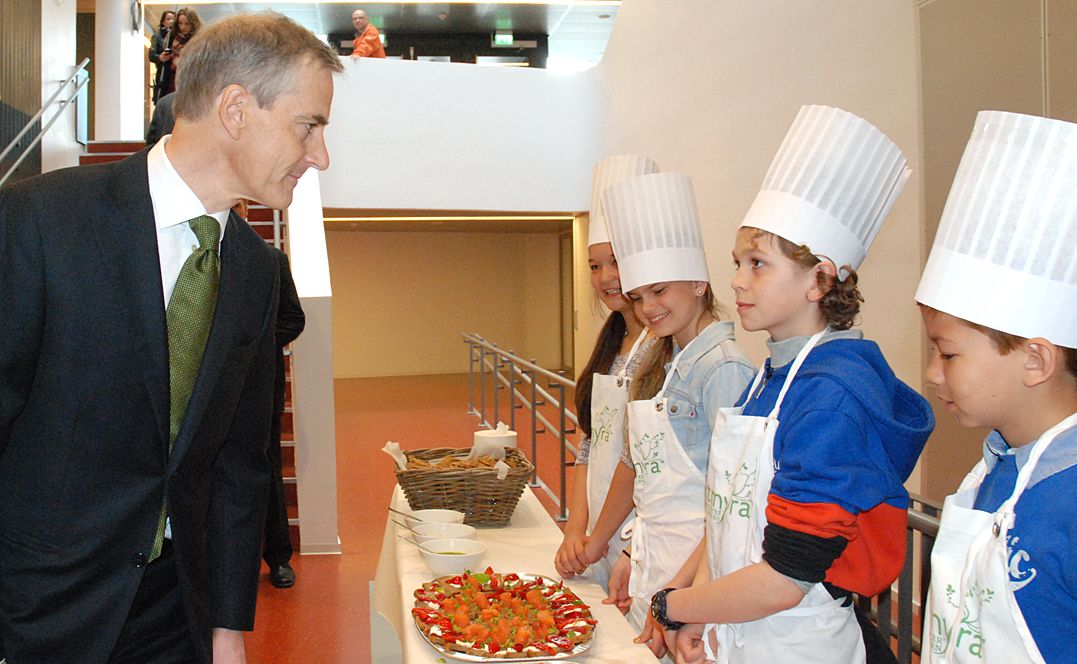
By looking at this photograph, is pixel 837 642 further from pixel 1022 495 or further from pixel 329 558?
pixel 329 558

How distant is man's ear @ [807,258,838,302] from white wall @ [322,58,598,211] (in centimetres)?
801

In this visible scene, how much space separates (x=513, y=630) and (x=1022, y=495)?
0.87 metres

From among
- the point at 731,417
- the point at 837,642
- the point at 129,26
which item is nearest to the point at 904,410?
the point at 731,417

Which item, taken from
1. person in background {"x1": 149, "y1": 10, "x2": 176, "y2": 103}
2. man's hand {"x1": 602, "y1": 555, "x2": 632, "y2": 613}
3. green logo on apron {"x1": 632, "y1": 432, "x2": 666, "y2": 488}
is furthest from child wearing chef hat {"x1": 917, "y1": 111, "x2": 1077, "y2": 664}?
person in background {"x1": 149, "y1": 10, "x2": 176, "y2": 103}

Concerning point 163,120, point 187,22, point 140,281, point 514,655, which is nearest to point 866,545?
point 514,655

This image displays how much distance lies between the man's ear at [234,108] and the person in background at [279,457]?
2.06 m

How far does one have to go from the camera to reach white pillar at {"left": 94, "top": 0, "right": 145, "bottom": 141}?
34.0 feet

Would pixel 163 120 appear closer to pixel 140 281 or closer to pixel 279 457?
pixel 279 457

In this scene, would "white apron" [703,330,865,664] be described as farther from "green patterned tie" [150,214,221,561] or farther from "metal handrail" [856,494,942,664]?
"green patterned tie" [150,214,221,561]

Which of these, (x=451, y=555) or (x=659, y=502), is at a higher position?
(x=659, y=502)

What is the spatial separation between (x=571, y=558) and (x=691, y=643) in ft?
1.66

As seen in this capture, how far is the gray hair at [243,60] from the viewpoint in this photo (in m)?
1.38

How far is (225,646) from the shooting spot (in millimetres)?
1544

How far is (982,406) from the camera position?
46.3 inches
